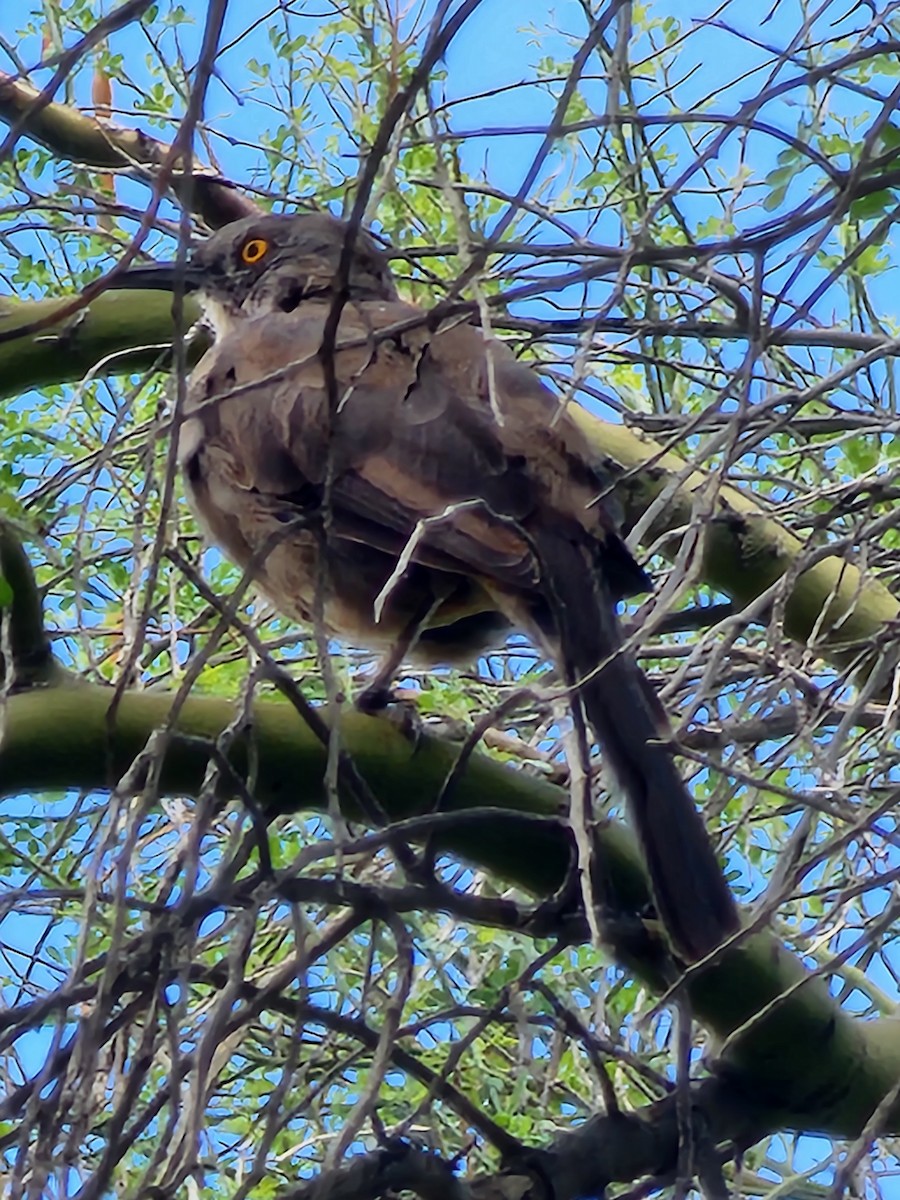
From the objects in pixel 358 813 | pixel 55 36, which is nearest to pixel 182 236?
pixel 358 813

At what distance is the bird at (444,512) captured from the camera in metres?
3.30

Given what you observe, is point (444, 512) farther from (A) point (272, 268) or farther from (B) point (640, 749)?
(A) point (272, 268)

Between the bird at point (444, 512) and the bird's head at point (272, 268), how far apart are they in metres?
0.26

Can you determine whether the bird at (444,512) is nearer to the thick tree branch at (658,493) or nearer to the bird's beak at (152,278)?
the bird's beak at (152,278)

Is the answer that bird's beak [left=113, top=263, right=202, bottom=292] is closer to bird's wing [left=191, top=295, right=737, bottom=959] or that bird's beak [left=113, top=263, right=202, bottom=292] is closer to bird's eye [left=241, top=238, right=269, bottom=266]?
bird's wing [left=191, top=295, right=737, bottom=959]

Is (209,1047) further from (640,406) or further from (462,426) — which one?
(640,406)

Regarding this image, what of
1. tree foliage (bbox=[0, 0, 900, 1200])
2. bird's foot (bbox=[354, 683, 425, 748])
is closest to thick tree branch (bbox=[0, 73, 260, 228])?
tree foliage (bbox=[0, 0, 900, 1200])

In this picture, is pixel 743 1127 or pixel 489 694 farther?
pixel 489 694

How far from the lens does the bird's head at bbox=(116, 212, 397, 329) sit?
15.9 ft

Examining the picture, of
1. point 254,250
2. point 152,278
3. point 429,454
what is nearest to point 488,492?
point 429,454

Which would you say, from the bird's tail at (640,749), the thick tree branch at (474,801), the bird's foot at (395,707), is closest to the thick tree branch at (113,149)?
the bird's foot at (395,707)

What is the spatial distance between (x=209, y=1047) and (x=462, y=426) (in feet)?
6.45

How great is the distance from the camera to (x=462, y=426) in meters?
3.87

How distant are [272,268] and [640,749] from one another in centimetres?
216
